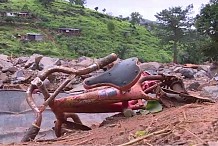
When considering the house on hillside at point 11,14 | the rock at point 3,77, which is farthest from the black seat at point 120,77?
the house on hillside at point 11,14

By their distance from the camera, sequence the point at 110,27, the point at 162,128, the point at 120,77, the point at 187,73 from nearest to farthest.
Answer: the point at 162,128, the point at 120,77, the point at 187,73, the point at 110,27

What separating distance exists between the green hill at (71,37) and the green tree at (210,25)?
467 inches

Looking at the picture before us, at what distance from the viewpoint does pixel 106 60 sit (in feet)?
12.9

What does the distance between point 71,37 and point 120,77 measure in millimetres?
42733

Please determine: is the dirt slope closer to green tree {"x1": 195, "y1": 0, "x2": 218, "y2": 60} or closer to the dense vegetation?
green tree {"x1": 195, "y1": 0, "x2": 218, "y2": 60}

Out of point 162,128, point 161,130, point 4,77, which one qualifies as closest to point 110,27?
point 4,77

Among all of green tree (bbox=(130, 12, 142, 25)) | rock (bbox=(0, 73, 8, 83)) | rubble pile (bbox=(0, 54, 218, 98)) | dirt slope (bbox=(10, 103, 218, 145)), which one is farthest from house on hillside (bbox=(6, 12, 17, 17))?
dirt slope (bbox=(10, 103, 218, 145))

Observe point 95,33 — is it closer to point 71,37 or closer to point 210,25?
point 71,37

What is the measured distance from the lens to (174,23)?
129ft

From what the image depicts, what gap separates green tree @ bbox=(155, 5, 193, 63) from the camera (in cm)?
3928

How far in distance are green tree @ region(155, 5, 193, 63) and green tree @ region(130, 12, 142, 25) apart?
18357mm

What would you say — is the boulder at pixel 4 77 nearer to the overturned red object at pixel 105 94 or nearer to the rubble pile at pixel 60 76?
the rubble pile at pixel 60 76

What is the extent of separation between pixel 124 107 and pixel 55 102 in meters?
0.57

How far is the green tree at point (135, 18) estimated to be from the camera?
59.6 metres
